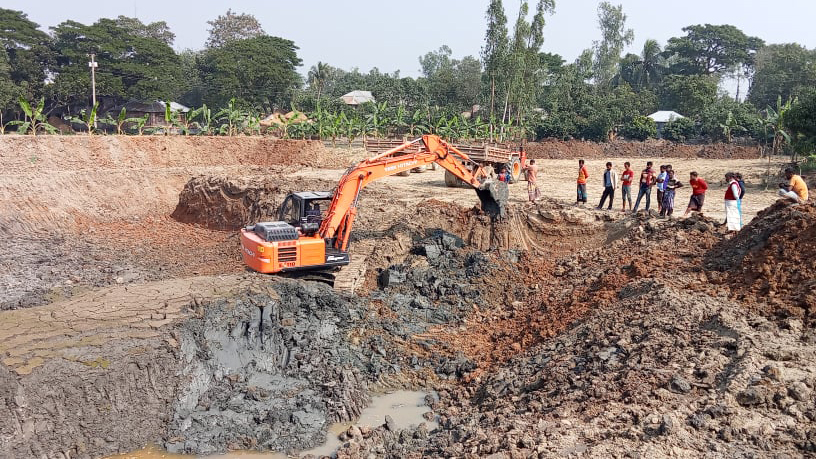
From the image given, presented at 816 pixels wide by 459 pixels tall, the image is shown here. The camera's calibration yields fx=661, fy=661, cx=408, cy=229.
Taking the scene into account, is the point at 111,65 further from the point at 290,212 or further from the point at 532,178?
the point at 290,212

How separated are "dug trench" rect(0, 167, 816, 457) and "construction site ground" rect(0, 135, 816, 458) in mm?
27

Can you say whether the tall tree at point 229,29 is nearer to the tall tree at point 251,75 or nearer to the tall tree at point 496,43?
the tall tree at point 251,75

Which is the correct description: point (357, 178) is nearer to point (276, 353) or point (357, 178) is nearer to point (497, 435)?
point (276, 353)

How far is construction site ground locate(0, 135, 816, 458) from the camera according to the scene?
6887 millimetres

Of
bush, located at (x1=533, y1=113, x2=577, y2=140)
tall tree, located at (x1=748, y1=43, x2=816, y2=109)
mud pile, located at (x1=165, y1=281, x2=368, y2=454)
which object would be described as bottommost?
mud pile, located at (x1=165, y1=281, x2=368, y2=454)

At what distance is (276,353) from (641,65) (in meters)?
59.5

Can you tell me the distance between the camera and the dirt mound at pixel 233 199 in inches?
731

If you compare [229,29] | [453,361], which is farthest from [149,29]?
[453,361]

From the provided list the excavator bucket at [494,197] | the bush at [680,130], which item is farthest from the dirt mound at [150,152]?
the bush at [680,130]

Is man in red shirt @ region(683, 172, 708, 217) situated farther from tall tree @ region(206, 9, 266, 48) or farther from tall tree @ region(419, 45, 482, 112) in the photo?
tall tree @ region(206, 9, 266, 48)

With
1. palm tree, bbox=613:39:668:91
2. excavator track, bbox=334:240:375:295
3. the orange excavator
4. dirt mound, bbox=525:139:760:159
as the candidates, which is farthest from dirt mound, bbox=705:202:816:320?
palm tree, bbox=613:39:668:91

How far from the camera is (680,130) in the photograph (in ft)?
124

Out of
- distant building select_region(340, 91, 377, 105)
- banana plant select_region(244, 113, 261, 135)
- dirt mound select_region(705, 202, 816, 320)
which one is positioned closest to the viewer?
dirt mound select_region(705, 202, 816, 320)

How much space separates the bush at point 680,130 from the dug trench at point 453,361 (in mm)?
27148
